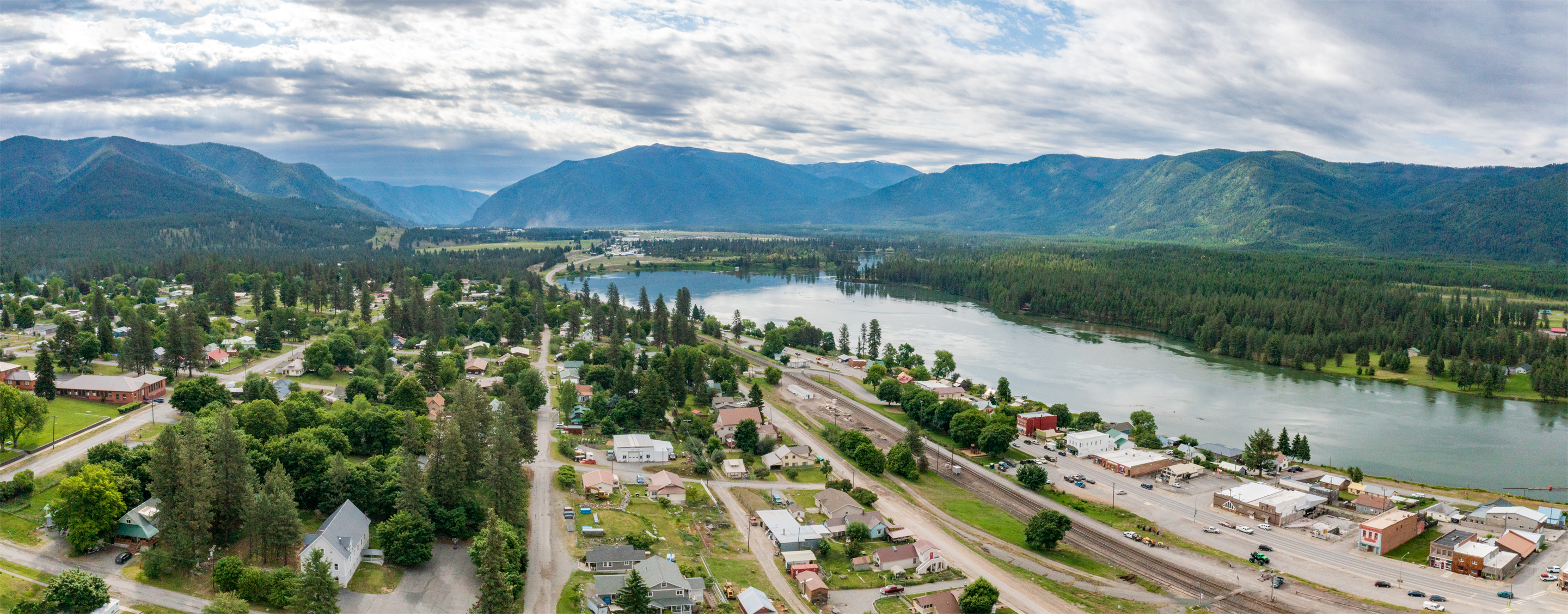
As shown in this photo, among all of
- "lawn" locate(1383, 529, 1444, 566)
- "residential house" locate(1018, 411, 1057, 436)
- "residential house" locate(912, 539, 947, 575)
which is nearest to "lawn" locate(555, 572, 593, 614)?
"residential house" locate(912, 539, 947, 575)

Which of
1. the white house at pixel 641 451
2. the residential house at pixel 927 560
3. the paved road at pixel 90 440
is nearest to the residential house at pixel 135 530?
the paved road at pixel 90 440

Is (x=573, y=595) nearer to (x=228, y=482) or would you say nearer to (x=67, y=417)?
(x=228, y=482)

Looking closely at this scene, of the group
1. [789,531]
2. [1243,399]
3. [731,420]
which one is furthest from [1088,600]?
[1243,399]

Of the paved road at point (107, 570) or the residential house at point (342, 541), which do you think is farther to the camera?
the residential house at point (342, 541)

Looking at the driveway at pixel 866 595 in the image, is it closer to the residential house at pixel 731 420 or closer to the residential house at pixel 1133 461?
the residential house at pixel 1133 461

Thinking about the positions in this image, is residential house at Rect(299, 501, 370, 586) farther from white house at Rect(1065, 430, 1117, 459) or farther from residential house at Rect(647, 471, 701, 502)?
white house at Rect(1065, 430, 1117, 459)

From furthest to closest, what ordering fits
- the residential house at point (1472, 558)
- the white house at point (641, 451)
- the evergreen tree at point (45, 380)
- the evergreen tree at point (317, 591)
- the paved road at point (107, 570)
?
the white house at point (641, 451)
the evergreen tree at point (45, 380)
the residential house at point (1472, 558)
the paved road at point (107, 570)
the evergreen tree at point (317, 591)

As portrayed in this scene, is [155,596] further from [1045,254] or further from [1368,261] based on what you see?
[1368,261]
